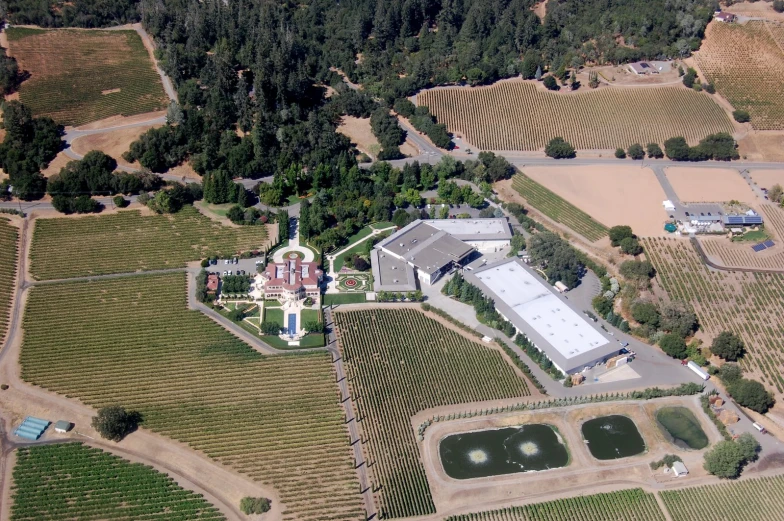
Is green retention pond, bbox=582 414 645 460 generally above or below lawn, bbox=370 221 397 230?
below

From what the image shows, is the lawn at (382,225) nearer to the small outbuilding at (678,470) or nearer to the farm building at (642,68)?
the small outbuilding at (678,470)

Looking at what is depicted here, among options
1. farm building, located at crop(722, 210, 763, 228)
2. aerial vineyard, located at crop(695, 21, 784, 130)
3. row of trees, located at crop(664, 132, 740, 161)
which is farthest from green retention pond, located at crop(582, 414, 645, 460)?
aerial vineyard, located at crop(695, 21, 784, 130)

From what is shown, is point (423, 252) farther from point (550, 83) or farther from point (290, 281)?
point (550, 83)

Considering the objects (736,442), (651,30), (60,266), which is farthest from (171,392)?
(651,30)

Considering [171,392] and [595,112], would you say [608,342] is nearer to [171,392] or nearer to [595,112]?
[171,392]

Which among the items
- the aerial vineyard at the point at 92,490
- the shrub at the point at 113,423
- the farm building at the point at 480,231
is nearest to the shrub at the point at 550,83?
the farm building at the point at 480,231

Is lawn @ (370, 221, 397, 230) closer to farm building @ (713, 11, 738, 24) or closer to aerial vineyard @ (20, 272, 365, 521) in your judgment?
aerial vineyard @ (20, 272, 365, 521)
